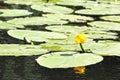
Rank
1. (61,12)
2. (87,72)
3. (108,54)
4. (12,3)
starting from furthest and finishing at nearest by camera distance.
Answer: (12,3), (61,12), (108,54), (87,72)

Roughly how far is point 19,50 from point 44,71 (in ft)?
1.49

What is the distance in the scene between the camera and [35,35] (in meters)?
3.90

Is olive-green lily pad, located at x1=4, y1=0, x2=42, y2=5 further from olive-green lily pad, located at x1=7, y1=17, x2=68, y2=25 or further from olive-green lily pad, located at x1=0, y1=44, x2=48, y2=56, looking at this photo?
olive-green lily pad, located at x1=0, y1=44, x2=48, y2=56

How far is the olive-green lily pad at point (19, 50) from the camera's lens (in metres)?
3.28

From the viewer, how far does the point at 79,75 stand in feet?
9.71

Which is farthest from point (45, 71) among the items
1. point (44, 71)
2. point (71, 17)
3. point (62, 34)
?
A: point (71, 17)

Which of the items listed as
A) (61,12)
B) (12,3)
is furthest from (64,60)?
(12,3)

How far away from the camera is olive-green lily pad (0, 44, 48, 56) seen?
328 centimetres

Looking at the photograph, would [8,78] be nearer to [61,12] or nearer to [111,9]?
[61,12]

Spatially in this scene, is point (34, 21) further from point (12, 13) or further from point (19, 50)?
point (19, 50)

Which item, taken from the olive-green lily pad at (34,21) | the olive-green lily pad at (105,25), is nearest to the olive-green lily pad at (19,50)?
the olive-green lily pad at (34,21)

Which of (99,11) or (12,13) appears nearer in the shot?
(12,13)

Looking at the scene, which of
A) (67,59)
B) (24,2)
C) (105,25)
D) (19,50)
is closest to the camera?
(67,59)

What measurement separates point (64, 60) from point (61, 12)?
2.50 metres
